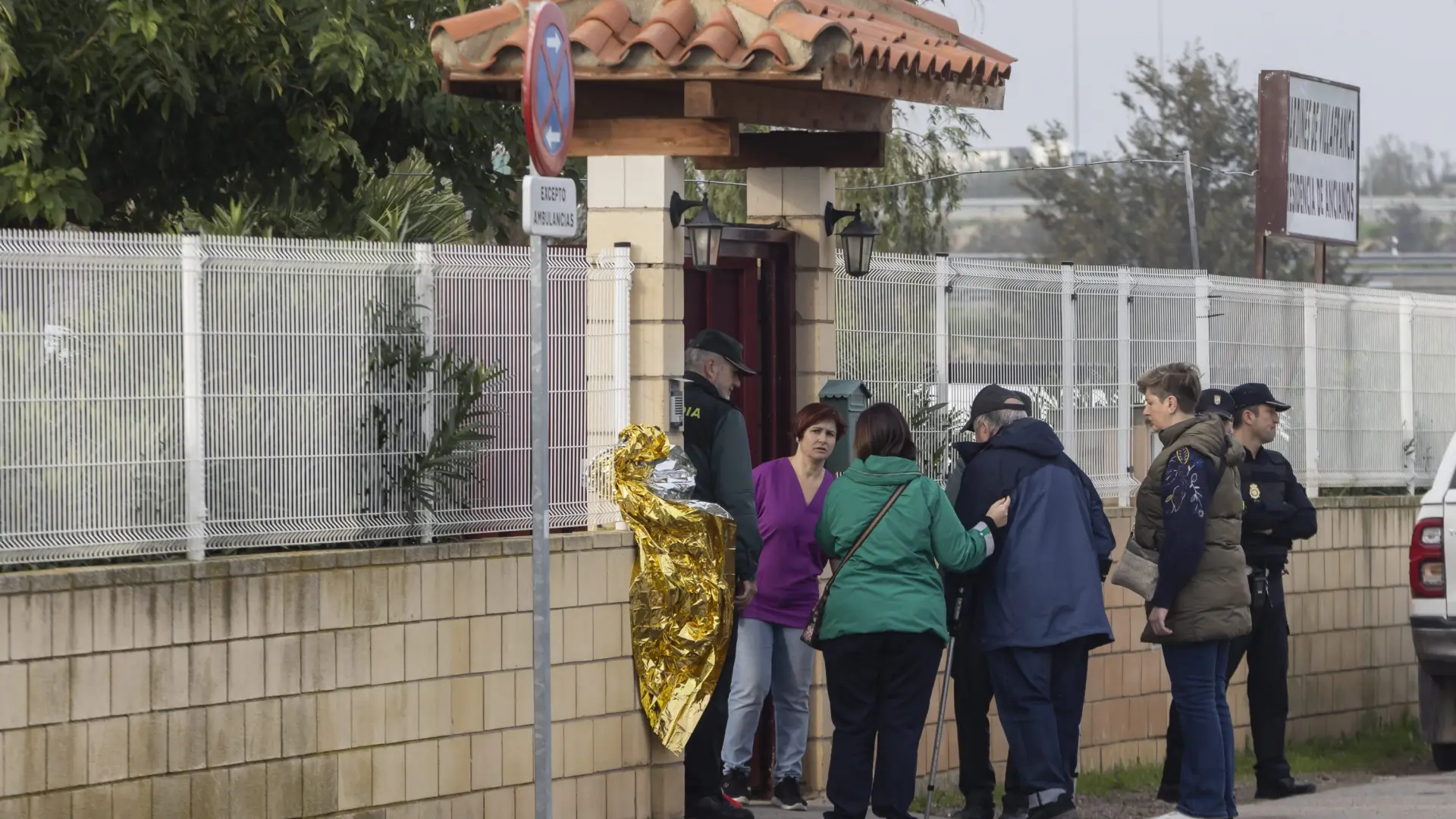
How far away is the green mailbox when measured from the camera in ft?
33.6

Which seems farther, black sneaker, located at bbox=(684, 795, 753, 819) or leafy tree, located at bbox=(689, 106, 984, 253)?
leafy tree, located at bbox=(689, 106, 984, 253)

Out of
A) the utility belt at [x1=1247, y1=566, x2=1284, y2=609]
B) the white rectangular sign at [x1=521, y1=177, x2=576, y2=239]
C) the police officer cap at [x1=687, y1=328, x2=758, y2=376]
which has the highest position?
the white rectangular sign at [x1=521, y1=177, x2=576, y2=239]

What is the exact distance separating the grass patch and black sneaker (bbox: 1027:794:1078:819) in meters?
1.25

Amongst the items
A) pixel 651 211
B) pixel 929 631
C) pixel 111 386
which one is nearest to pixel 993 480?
pixel 929 631

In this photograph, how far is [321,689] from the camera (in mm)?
8094

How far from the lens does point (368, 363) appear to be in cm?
848

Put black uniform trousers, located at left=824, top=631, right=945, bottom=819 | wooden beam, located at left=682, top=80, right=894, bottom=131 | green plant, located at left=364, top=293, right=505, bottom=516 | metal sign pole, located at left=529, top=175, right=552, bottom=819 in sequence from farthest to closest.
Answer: wooden beam, located at left=682, top=80, right=894, bottom=131 < black uniform trousers, located at left=824, top=631, right=945, bottom=819 < green plant, located at left=364, top=293, right=505, bottom=516 < metal sign pole, located at left=529, top=175, right=552, bottom=819

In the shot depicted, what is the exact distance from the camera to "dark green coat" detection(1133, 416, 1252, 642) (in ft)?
30.2

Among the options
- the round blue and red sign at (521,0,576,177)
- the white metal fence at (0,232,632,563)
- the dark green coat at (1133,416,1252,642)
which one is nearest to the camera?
the round blue and red sign at (521,0,576,177)

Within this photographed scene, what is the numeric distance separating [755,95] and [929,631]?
2.53 meters

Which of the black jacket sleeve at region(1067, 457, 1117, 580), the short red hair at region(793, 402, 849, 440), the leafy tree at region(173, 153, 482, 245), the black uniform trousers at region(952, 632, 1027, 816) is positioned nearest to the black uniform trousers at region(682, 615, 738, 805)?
the short red hair at region(793, 402, 849, 440)

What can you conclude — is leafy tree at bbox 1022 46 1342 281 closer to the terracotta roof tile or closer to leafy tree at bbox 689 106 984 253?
leafy tree at bbox 689 106 984 253

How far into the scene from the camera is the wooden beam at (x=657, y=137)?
9.44 m

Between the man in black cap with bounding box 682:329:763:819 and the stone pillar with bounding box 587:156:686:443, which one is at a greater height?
the stone pillar with bounding box 587:156:686:443
